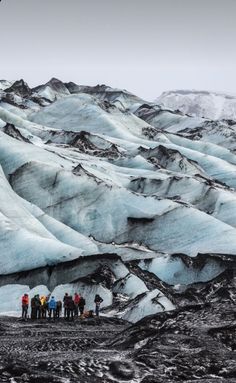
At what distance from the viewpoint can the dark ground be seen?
15.0 m

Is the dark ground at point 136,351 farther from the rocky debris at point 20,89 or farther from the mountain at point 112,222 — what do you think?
the rocky debris at point 20,89

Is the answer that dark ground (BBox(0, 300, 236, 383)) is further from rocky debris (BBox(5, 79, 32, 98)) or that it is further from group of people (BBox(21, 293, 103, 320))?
rocky debris (BBox(5, 79, 32, 98))

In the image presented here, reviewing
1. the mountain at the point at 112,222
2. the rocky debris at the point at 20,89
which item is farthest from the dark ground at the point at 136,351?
the rocky debris at the point at 20,89

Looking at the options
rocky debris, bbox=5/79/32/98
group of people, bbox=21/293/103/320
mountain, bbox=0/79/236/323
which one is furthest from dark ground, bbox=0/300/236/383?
rocky debris, bbox=5/79/32/98

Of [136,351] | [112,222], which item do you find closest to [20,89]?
[112,222]

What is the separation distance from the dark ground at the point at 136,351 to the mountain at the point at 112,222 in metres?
3.66

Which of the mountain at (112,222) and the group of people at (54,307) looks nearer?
the group of people at (54,307)

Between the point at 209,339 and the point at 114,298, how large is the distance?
17859 mm

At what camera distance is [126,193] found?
52875 millimetres

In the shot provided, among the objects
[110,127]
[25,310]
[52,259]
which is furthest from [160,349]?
[110,127]

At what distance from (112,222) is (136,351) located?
33.8m

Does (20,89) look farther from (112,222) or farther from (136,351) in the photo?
→ (136,351)

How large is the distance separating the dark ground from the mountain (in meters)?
3.66

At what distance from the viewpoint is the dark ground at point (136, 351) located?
15.0 metres
